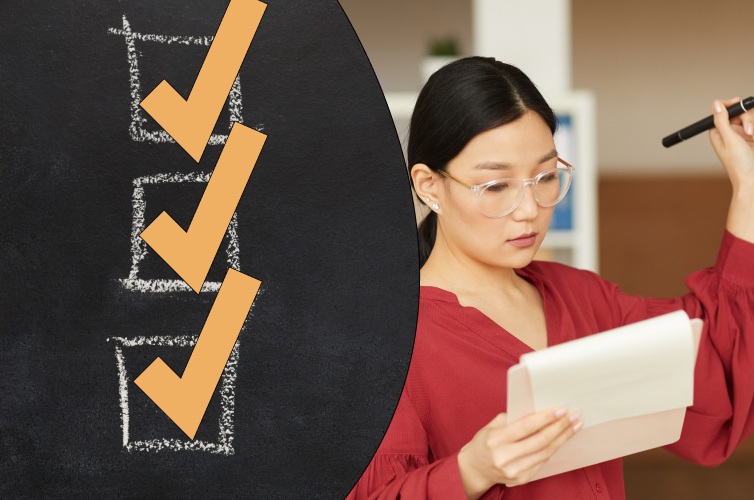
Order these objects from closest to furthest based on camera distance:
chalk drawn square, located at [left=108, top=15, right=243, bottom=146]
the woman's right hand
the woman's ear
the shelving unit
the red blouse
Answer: chalk drawn square, located at [left=108, top=15, right=243, bottom=146]
the woman's right hand
the red blouse
the woman's ear
the shelving unit

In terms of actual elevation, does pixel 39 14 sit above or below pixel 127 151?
above

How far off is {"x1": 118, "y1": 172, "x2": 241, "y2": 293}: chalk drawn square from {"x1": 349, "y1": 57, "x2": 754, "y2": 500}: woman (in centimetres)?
32

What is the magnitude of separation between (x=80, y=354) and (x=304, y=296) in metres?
0.19

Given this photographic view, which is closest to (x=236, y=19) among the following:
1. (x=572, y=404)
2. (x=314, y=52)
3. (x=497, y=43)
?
(x=314, y=52)

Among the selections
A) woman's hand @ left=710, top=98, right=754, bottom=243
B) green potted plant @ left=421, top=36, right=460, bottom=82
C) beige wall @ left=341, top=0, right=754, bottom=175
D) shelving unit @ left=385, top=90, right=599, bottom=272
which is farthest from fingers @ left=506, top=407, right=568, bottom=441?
beige wall @ left=341, top=0, right=754, bottom=175

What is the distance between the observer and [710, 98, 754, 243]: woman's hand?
1.20 meters

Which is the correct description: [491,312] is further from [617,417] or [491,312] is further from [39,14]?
[39,14]

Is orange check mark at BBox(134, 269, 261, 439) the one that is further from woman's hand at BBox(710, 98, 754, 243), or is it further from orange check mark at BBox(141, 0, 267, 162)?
woman's hand at BBox(710, 98, 754, 243)

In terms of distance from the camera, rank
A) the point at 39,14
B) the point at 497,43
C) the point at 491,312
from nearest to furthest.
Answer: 1. the point at 39,14
2. the point at 491,312
3. the point at 497,43

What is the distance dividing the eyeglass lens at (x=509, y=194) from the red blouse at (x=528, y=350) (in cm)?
14

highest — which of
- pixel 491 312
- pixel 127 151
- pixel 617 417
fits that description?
pixel 127 151

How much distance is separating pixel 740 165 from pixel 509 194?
34 cm

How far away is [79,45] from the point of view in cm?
77

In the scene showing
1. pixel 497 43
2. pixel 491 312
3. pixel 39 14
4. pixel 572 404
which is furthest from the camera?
pixel 497 43
